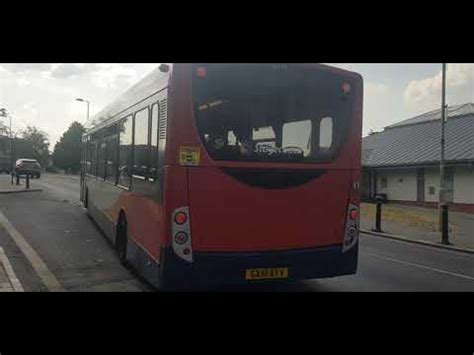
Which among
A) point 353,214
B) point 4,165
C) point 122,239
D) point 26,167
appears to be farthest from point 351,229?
point 4,165

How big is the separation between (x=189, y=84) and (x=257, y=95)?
32.0 inches

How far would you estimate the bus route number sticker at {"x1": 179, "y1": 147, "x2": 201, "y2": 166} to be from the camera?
5617 mm

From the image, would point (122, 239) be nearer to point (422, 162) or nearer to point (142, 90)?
point (142, 90)

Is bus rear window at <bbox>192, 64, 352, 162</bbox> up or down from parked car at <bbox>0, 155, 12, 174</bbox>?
up

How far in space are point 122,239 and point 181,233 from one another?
346 cm

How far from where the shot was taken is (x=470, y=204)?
2642cm

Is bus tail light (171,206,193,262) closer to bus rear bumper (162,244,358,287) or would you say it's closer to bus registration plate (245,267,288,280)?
bus rear bumper (162,244,358,287)

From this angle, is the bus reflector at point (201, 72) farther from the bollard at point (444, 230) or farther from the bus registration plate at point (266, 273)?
the bollard at point (444, 230)

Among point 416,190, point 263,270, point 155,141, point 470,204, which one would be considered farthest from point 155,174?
point 416,190

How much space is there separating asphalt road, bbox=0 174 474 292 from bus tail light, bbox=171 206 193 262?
48.2 inches

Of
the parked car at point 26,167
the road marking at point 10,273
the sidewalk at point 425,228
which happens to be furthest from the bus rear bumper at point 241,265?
the parked car at point 26,167

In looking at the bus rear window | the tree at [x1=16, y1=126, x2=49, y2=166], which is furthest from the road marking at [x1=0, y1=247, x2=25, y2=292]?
the tree at [x1=16, y1=126, x2=49, y2=166]

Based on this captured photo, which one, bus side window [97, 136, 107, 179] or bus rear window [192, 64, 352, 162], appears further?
bus side window [97, 136, 107, 179]

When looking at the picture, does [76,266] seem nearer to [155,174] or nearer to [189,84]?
[155,174]
